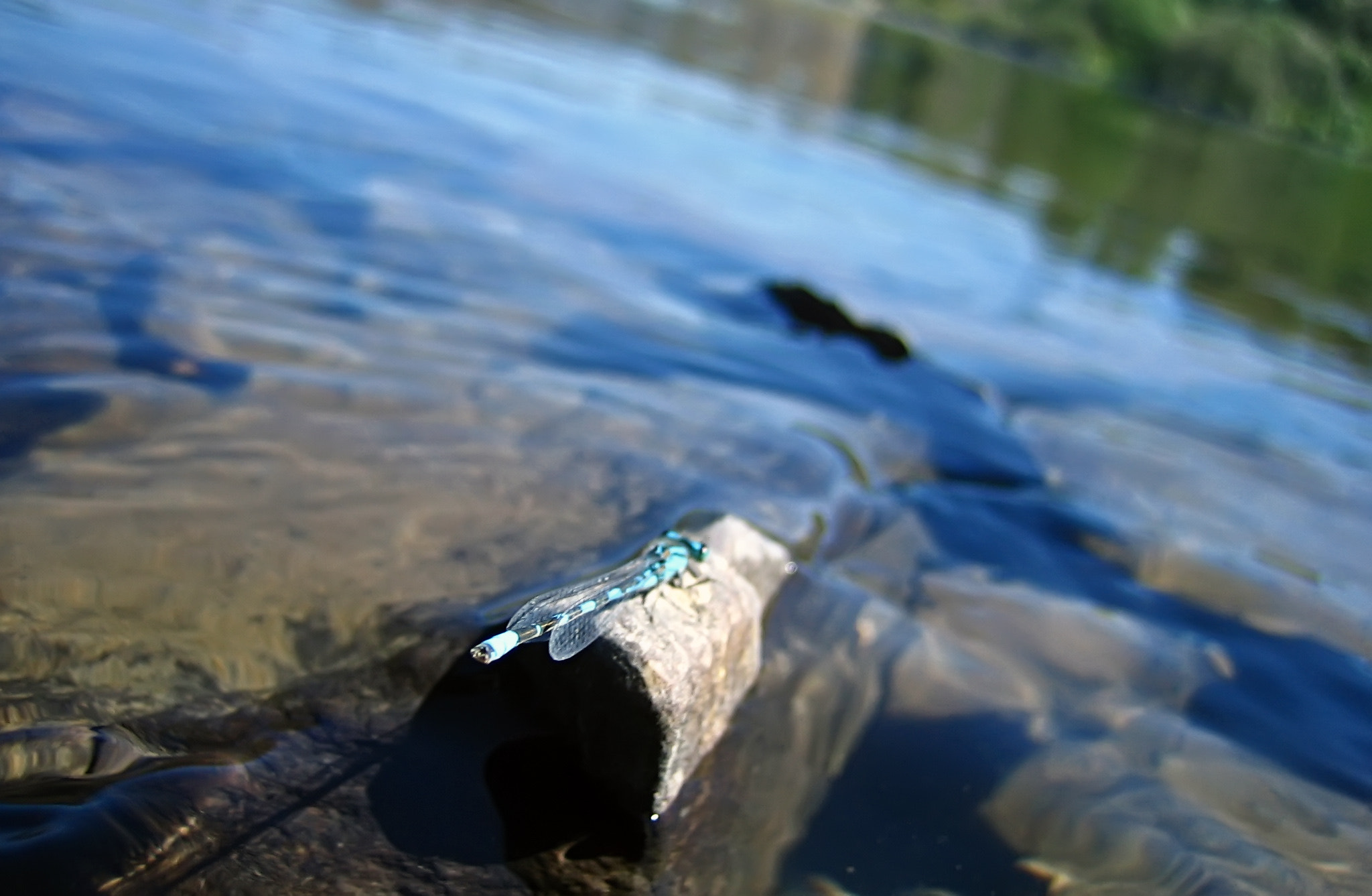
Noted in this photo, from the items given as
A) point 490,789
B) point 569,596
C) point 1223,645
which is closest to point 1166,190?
point 1223,645

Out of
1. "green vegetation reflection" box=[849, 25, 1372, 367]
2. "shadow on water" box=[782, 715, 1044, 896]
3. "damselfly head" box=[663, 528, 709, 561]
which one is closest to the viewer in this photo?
"shadow on water" box=[782, 715, 1044, 896]

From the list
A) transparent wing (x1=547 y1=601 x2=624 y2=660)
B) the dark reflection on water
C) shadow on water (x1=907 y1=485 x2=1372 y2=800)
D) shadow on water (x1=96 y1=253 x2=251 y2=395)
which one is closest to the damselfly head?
transparent wing (x1=547 y1=601 x2=624 y2=660)

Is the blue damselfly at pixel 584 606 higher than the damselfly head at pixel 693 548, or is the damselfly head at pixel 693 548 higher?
the damselfly head at pixel 693 548

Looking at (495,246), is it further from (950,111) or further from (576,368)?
(950,111)

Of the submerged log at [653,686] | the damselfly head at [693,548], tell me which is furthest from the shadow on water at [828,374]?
the submerged log at [653,686]

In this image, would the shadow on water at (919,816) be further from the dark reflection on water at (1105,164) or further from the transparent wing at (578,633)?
the dark reflection on water at (1105,164)

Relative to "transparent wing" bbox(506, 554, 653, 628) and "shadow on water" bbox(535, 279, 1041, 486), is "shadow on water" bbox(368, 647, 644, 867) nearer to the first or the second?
"transparent wing" bbox(506, 554, 653, 628)
